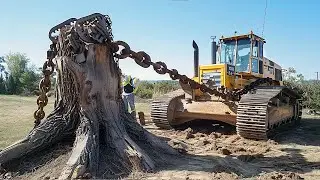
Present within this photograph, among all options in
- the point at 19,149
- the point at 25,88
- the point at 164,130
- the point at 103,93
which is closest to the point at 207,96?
the point at 164,130

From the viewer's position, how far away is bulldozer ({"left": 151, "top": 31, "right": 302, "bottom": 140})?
7.80 metres

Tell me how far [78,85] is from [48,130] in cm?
77

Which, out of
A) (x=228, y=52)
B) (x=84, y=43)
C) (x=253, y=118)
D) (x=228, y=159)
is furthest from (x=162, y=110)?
(x=84, y=43)

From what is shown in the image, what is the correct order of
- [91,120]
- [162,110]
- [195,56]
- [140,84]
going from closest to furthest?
[91,120] → [162,110] → [195,56] → [140,84]

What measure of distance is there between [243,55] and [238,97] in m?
2.13

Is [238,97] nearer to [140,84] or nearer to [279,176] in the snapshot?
[279,176]

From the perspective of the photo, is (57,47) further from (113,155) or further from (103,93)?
(113,155)

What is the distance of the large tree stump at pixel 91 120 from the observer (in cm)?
460

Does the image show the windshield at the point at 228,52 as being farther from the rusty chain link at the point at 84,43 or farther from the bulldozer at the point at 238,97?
the rusty chain link at the point at 84,43

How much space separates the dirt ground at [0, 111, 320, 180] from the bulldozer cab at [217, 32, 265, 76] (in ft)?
6.25

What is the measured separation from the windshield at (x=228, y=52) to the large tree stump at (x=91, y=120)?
19.0 ft

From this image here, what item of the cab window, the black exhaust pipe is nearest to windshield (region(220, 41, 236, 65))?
the cab window

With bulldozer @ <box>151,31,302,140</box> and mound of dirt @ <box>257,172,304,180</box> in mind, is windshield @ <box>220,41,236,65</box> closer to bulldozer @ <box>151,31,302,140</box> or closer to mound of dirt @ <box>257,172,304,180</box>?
bulldozer @ <box>151,31,302,140</box>

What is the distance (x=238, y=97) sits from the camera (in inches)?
339
